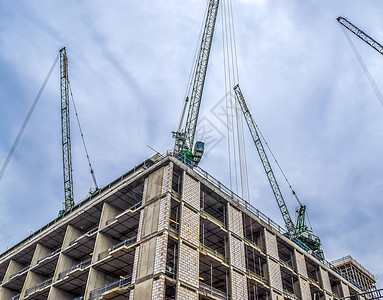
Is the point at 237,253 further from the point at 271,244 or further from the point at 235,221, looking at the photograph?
the point at 271,244

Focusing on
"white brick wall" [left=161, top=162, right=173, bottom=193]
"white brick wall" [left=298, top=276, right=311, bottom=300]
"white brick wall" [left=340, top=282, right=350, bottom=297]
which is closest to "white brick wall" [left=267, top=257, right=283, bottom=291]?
"white brick wall" [left=298, top=276, right=311, bottom=300]

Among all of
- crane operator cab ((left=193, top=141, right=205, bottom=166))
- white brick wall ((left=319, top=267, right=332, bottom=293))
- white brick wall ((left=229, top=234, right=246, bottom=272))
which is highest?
crane operator cab ((left=193, top=141, right=205, bottom=166))

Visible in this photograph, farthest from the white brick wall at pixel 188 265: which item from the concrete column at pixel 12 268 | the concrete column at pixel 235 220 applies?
the concrete column at pixel 12 268

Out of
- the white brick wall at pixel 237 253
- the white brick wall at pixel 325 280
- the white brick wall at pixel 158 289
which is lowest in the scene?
the white brick wall at pixel 158 289

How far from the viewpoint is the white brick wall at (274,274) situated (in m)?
47.9

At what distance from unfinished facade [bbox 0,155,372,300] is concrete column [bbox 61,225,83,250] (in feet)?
0.52

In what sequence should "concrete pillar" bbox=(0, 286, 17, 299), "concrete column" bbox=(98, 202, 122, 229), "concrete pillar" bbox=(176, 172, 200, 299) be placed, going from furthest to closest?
"concrete pillar" bbox=(0, 286, 17, 299), "concrete column" bbox=(98, 202, 122, 229), "concrete pillar" bbox=(176, 172, 200, 299)

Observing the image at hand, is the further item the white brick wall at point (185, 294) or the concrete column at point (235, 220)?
the concrete column at point (235, 220)

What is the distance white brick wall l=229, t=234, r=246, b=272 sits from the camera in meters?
43.6

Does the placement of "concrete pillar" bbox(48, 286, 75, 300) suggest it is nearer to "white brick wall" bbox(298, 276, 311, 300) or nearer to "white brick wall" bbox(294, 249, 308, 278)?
"white brick wall" bbox(298, 276, 311, 300)

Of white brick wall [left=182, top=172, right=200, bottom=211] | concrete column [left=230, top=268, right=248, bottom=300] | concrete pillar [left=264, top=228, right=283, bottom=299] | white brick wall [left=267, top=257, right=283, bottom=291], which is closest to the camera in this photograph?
concrete column [left=230, top=268, right=248, bottom=300]

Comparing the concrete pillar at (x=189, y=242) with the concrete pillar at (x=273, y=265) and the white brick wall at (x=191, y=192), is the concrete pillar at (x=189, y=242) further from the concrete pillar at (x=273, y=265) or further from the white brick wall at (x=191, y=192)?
the concrete pillar at (x=273, y=265)

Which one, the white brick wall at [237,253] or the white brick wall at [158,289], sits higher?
the white brick wall at [237,253]

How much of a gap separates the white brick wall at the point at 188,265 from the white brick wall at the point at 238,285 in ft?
18.1
